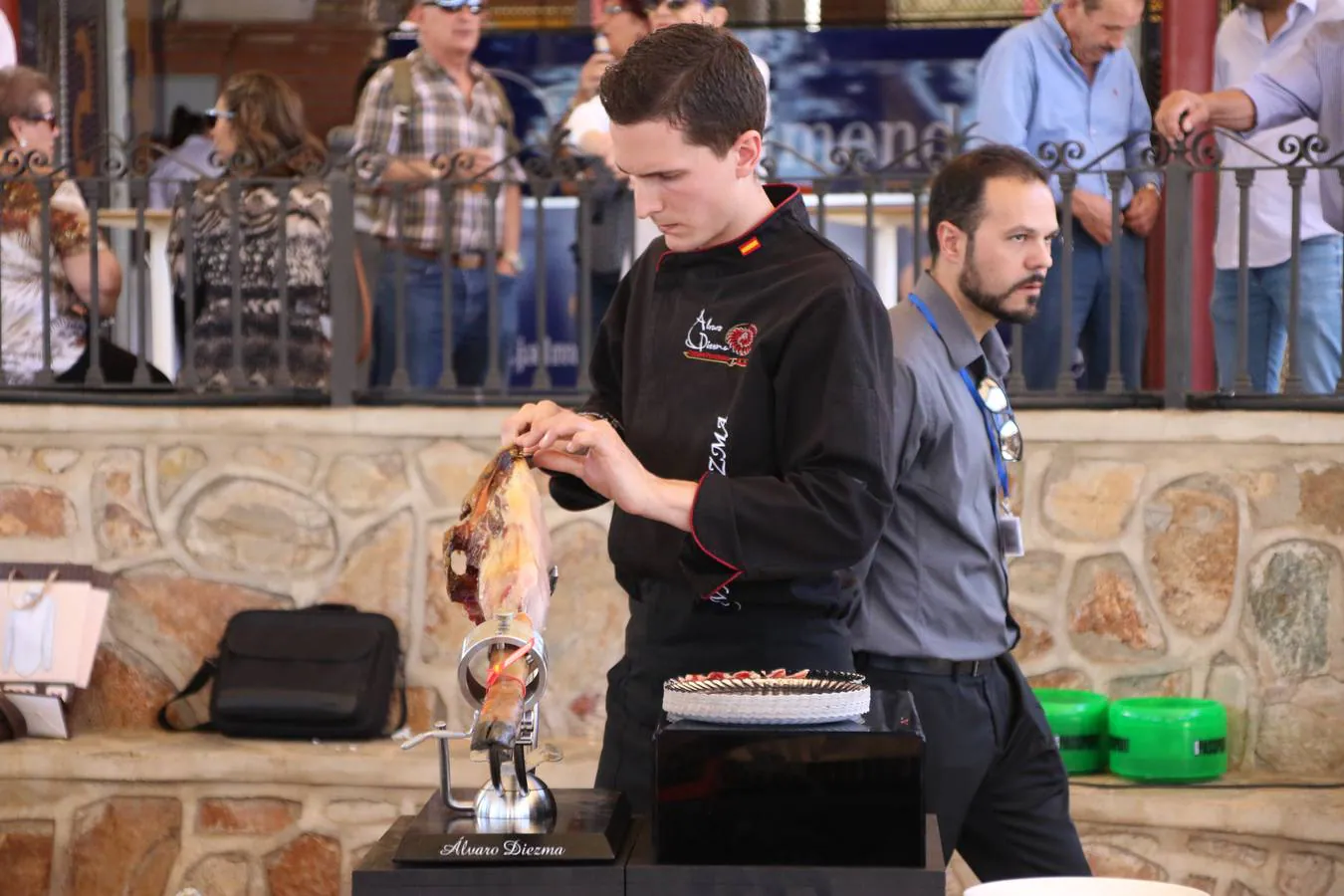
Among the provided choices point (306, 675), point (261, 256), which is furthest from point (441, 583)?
point (261, 256)

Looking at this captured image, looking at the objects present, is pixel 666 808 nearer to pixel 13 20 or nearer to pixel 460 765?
pixel 460 765

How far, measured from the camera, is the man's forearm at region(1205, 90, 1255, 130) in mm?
4828

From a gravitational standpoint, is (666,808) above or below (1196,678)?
above

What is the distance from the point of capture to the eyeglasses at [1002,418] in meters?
2.95

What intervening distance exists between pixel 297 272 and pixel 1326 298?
2.81 m

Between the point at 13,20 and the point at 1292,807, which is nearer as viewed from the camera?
the point at 1292,807

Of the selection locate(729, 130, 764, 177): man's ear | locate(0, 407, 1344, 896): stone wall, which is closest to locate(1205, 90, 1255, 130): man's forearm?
locate(0, 407, 1344, 896): stone wall

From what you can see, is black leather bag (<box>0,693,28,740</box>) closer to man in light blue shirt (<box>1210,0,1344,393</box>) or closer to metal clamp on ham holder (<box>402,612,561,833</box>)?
metal clamp on ham holder (<box>402,612,561,833</box>)

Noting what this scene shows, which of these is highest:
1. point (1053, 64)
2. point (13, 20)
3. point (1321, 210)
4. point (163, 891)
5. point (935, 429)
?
point (13, 20)

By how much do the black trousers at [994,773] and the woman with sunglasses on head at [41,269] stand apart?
3014 millimetres

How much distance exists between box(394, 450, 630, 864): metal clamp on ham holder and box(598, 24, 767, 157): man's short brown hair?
0.44 metres

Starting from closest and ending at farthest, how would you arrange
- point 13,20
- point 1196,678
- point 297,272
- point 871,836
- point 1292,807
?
point 871,836
point 1292,807
point 1196,678
point 297,272
point 13,20

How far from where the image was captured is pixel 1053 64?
17.1 ft

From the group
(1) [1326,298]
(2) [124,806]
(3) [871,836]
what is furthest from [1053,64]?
(3) [871,836]
